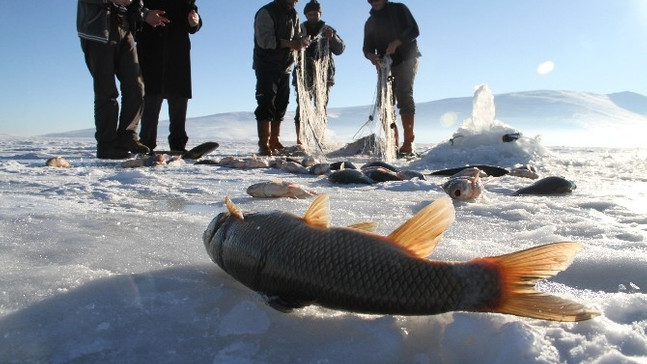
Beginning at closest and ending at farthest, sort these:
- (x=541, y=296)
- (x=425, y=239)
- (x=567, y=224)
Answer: (x=541, y=296) < (x=425, y=239) < (x=567, y=224)

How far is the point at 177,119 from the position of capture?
7.57 m

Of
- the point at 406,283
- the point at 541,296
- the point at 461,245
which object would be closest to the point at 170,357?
the point at 406,283

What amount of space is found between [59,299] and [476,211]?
7.73ft

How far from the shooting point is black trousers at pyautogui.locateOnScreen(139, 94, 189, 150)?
7.36 m

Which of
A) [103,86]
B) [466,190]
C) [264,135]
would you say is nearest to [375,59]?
[264,135]

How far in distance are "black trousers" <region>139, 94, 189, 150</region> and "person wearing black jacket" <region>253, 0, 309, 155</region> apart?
149 cm

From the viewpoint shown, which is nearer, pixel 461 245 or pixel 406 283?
pixel 406 283

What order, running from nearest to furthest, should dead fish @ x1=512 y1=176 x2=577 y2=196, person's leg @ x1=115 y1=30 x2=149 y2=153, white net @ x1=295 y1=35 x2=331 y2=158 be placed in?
dead fish @ x1=512 y1=176 x2=577 y2=196 → person's leg @ x1=115 y1=30 x2=149 y2=153 → white net @ x1=295 y1=35 x2=331 y2=158

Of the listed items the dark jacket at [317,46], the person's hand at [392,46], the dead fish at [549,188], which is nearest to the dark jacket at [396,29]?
the person's hand at [392,46]

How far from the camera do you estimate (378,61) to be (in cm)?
824

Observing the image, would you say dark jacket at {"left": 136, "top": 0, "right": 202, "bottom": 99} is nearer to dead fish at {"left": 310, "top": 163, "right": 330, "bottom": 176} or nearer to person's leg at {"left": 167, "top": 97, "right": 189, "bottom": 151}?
person's leg at {"left": 167, "top": 97, "right": 189, "bottom": 151}

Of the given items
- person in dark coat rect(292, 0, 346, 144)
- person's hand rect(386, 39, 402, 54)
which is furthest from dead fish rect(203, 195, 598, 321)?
person's hand rect(386, 39, 402, 54)

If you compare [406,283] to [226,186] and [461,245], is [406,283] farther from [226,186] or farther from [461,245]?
[226,186]

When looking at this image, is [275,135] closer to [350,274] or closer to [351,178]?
[351,178]
